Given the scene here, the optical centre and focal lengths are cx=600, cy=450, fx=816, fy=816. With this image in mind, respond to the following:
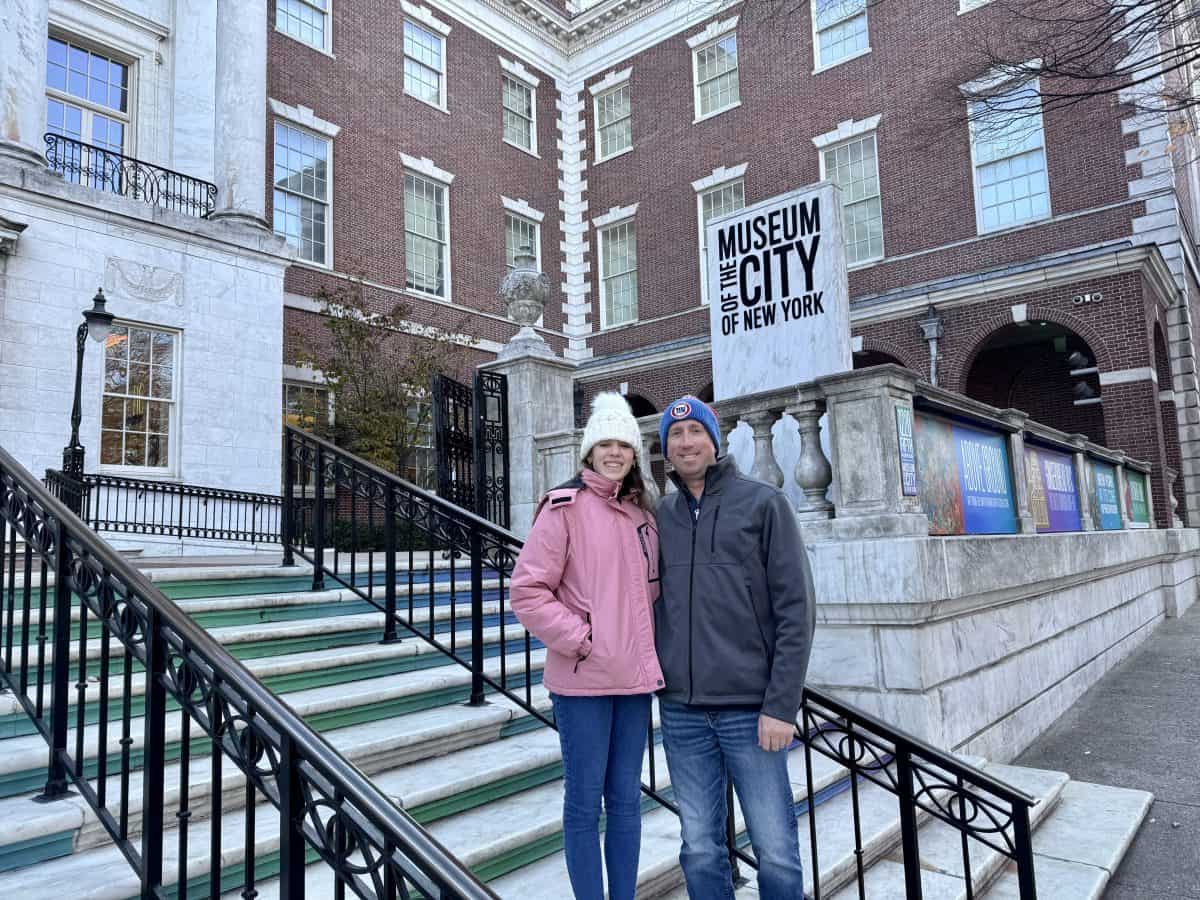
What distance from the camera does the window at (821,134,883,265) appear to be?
18.2 m

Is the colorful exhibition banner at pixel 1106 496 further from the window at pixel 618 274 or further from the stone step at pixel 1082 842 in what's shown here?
the window at pixel 618 274

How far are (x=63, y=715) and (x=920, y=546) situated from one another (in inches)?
185

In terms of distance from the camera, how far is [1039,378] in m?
19.2

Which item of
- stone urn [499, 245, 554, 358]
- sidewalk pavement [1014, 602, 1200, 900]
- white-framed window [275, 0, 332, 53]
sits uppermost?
white-framed window [275, 0, 332, 53]

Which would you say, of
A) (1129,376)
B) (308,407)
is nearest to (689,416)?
(308,407)

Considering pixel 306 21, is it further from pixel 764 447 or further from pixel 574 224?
pixel 764 447

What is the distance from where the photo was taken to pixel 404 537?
1272cm

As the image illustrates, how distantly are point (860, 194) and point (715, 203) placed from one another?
3.84 meters

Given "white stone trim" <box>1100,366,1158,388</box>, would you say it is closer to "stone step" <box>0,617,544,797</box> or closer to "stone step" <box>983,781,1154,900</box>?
"stone step" <box>983,781,1154,900</box>

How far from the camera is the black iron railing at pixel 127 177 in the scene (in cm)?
1259

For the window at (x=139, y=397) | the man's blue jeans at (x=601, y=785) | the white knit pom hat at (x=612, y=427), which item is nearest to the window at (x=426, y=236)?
the window at (x=139, y=397)

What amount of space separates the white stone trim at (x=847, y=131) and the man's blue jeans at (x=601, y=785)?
18.2 meters

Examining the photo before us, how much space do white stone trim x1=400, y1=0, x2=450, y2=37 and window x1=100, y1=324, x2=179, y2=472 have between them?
438 inches

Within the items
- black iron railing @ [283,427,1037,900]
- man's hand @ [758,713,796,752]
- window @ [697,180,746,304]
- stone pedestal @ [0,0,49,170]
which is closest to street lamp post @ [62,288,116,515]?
stone pedestal @ [0,0,49,170]
